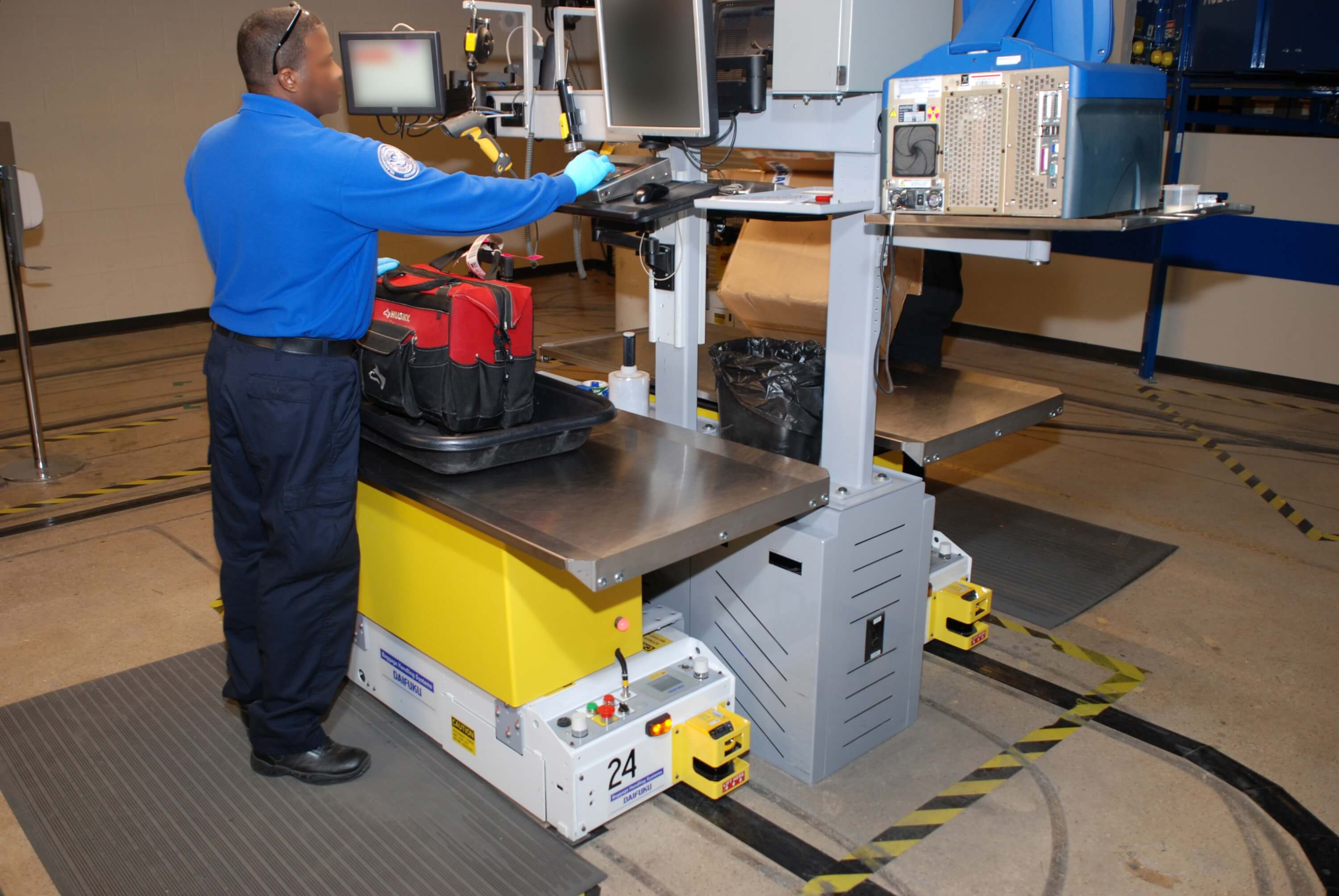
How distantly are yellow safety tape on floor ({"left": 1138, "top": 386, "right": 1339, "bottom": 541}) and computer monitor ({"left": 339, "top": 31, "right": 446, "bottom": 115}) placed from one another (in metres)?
3.60

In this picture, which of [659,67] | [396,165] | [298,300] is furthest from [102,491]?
[659,67]

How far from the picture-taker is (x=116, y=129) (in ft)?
23.0

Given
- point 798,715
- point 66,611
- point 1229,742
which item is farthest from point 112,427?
point 1229,742

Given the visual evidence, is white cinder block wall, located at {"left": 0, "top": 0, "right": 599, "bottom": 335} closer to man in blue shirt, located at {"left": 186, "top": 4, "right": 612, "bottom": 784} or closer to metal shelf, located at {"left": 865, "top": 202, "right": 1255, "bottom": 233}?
man in blue shirt, located at {"left": 186, "top": 4, "right": 612, "bottom": 784}

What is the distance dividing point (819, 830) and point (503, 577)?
936 millimetres

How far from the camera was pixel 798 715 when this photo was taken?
2564 mm

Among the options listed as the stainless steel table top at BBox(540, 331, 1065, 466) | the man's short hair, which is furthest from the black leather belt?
the stainless steel table top at BBox(540, 331, 1065, 466)

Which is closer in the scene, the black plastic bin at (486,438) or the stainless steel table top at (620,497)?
the stainless steel table top at (620,497)

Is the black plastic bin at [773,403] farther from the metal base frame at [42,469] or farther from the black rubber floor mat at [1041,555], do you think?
the metal base frame at [42,469]

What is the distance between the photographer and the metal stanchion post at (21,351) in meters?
4.29

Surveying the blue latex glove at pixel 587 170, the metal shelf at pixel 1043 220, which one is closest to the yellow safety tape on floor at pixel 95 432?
the blue latex glove at pixel 587 170

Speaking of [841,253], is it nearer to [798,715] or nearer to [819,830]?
[798,715]

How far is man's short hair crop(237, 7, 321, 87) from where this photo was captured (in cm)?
221

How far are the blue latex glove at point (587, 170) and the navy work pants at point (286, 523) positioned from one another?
649mm
